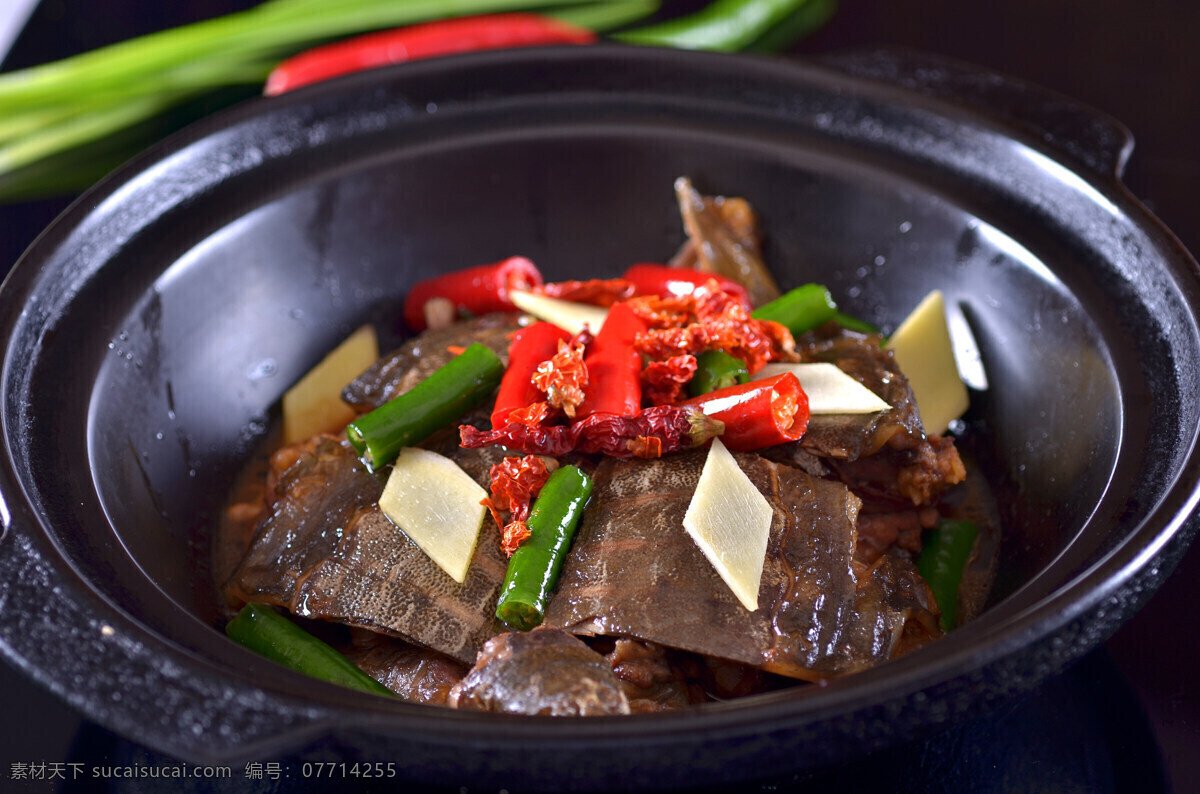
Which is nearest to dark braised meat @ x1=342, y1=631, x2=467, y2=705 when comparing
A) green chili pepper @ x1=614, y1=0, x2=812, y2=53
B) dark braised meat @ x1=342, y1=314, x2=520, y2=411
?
dark braised meat @ x1=342, y1=314, x2=520, y2=411

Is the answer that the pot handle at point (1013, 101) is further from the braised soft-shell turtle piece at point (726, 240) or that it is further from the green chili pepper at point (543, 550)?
the green chili pepper at point (543, 550)

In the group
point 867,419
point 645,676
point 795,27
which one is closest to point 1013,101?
point 867,419

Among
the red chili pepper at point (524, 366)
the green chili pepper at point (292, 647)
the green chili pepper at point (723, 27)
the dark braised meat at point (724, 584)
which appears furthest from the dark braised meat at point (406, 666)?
the green chili pepper at point (723, 27)

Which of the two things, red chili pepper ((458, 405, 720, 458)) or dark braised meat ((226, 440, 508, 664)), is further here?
red chili pepper ((458, 405, 720, 458))

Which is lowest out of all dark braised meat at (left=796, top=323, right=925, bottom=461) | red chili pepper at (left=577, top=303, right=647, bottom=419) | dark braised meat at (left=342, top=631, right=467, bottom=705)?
dark braised meat at (left=342, top=631, right=467, bottom=705)

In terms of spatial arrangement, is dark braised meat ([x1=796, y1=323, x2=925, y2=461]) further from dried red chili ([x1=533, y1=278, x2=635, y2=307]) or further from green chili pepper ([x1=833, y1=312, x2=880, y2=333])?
dried red chili ([x1=533, y1=278, x2=635, y2=307])

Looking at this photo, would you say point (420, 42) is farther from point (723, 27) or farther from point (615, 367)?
point (615, 367)
